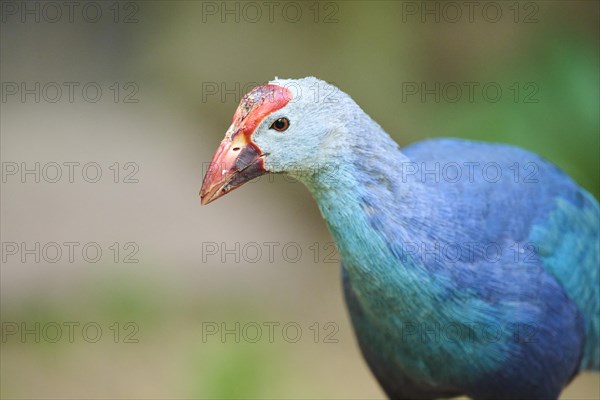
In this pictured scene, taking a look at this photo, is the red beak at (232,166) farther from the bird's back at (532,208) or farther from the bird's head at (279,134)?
the bird's back at (532,208)

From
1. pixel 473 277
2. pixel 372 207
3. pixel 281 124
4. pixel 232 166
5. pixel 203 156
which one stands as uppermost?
pixel 203 156

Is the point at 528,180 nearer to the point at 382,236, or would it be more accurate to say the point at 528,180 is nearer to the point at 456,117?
the point at 382,236

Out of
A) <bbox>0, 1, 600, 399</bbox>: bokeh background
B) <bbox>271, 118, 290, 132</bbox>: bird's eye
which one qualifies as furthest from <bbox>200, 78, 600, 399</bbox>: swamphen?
<bbox>0, 1, 600, 399</bbox>: bokeh background

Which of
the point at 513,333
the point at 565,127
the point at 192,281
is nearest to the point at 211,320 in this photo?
the point at 192,281

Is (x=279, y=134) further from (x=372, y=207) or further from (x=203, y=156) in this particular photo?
(x=203, y=156)

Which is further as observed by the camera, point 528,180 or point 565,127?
point 565,127

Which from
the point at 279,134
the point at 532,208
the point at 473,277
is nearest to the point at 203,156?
the point at 532,208
